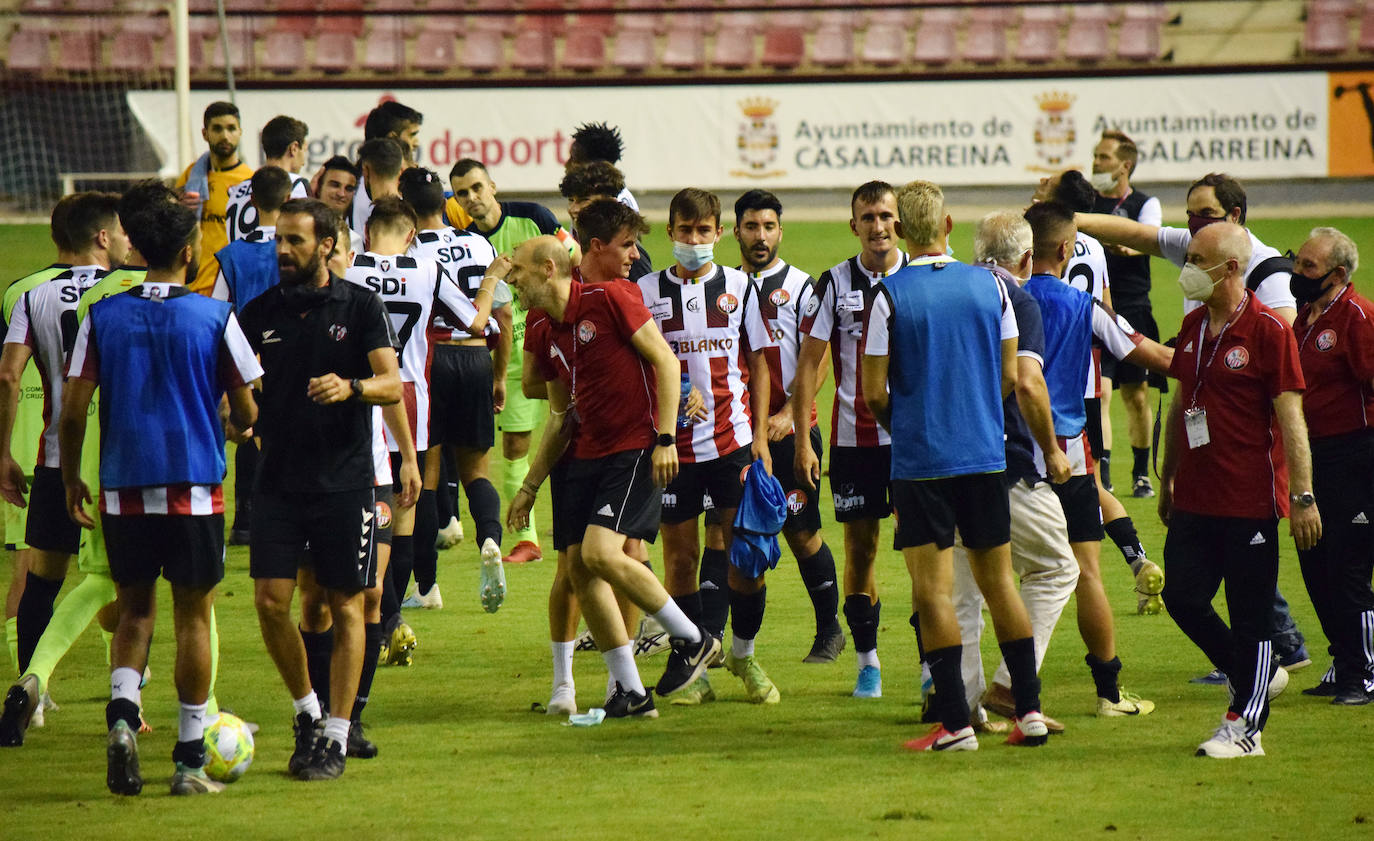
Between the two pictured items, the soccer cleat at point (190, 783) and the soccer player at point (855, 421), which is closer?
the soccer cleat at point (190, 783)

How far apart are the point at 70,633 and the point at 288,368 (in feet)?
4.69

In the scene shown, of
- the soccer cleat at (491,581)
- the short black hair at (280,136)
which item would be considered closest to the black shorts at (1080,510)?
the soccer cleat at (491,581)

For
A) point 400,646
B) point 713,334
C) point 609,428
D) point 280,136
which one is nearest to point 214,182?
point 280,136

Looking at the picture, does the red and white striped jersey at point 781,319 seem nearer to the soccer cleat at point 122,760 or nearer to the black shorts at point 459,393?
the black shorts at point 459,393

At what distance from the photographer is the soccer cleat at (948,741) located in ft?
18.6

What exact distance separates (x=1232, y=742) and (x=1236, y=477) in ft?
3.04

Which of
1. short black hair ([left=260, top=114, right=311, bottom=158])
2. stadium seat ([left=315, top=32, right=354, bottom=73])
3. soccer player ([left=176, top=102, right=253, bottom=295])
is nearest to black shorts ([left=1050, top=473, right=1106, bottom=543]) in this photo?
short black hair ([left=260, top=114, right=311, bottom=158])

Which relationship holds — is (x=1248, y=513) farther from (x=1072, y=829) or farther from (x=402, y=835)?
(x=402, y=835)

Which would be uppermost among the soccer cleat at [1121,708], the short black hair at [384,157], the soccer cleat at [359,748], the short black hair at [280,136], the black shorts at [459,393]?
the short black hair at [280,136]

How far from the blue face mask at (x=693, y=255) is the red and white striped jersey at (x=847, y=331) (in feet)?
1.58

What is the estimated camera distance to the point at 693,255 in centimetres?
674

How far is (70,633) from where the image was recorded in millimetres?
5879

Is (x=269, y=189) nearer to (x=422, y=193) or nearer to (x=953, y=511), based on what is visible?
(x=422, y=193)

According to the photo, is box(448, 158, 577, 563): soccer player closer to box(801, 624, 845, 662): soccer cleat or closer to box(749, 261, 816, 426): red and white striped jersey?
box(749, 261, 816, 426): red and white striped jersey
